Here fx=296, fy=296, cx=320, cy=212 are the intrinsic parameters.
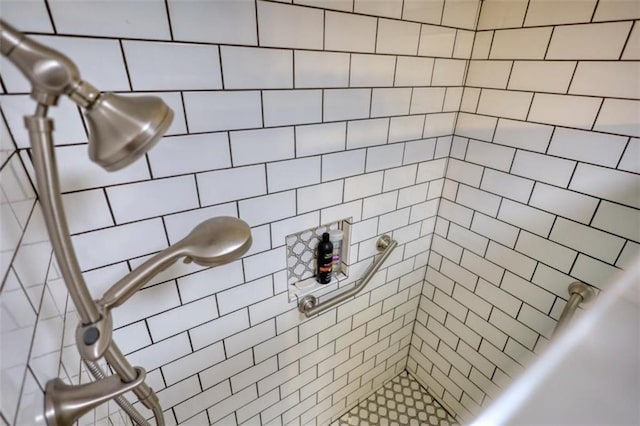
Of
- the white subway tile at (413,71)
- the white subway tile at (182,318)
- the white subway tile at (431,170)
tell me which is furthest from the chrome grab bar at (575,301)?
the white subway tile at (182,318)

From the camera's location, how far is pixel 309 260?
111 centimetres

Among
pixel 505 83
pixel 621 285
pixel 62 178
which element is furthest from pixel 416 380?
pixel 62 178

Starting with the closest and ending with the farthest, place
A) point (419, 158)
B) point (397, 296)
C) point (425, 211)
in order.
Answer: point (419, 158) < point (425, 211) < point (397, 296)

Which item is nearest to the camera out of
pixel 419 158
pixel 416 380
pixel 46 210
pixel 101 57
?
pixel 46 210

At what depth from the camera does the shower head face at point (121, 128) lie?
0.35m

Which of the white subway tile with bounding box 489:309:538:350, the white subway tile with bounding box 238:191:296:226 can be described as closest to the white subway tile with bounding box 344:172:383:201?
the white subway tile with bounding box 238:191:296:226

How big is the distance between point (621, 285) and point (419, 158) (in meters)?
0.72

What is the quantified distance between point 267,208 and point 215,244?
12.5 inches

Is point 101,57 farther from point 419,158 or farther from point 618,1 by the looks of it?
point 618,1

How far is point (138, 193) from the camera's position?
0.66 metres

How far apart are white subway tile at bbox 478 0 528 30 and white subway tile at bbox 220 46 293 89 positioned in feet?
2.52

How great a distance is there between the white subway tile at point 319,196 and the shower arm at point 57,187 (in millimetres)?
567

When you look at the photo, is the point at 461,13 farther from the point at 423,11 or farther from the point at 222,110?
the point at 222,110

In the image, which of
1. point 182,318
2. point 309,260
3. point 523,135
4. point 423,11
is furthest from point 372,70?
point 182,318
